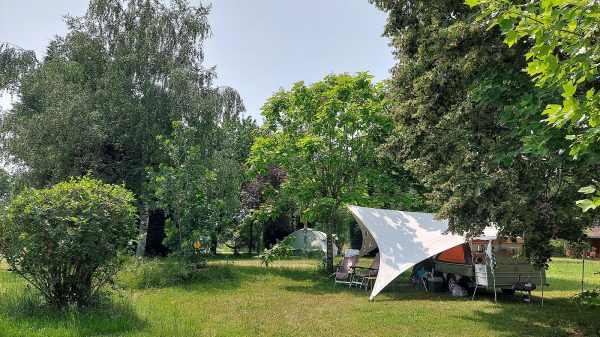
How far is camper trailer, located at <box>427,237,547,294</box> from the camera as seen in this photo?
1045 centimetres

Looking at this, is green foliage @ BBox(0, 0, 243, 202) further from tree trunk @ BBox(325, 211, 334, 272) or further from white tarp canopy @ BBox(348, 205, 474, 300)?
white tarp canopy @ BBox(348, 205, 474, 300)

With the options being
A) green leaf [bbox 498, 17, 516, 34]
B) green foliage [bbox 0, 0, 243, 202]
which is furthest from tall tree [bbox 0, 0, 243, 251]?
green leaf [bbox 498, 17, 516, 34]

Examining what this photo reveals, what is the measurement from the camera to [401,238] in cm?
1188

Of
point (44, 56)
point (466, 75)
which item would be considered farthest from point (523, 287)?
point (44, 56)

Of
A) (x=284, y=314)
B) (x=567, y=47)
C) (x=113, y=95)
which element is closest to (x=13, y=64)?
(x=113, y=95)

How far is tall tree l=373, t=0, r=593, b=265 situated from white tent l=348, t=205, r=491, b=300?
10.4ft

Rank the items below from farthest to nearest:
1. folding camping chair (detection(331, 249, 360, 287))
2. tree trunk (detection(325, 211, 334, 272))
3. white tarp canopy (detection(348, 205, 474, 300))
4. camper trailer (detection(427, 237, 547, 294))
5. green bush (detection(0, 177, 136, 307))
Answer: tree trunk (detection(325, 211, 334, 272)), folding camping chair (detection(331, 249, 360, 287)), white tarp canopy (detection(348, 205, 474, 300)), camper trailer (detection(427, 237, 547, 294)), green bush (detection(0, 177, 136, 307))

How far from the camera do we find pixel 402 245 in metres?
11.6

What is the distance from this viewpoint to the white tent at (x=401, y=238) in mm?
10828

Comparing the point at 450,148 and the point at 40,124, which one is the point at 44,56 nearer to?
the point at 40,124

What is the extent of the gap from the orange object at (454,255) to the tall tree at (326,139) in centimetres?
333

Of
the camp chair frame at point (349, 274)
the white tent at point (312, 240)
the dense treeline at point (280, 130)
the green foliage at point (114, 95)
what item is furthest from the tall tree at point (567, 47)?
the white tent at point (312, 240)

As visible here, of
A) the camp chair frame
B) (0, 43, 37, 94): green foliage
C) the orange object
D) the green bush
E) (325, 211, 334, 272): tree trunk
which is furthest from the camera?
(0, 43, 37, 94): green foliage

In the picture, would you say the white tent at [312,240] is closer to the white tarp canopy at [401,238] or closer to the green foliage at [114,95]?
the green foliage at [114,95]
